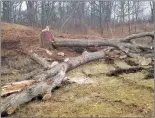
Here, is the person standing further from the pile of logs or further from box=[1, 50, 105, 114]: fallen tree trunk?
box=[1, 50, 105, 114]: fallen tree trunk

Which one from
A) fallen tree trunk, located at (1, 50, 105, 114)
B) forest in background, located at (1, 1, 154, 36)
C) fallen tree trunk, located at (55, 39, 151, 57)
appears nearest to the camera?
fallen tree trunk, located at (1, 50, 105, 114)

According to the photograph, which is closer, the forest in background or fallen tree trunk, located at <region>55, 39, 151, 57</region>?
fallen tree trunk, located at <region>55, 39, 151, 57</region>

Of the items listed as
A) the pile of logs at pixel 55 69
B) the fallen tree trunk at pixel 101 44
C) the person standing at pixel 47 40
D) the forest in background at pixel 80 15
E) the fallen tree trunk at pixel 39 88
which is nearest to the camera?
the fallen tree trunk at pixel 39 88

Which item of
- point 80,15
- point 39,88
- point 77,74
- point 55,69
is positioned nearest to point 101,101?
point 39,88

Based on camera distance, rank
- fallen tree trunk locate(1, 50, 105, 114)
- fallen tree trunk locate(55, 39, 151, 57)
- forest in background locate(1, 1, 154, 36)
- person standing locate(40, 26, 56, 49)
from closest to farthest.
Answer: fallen tree trunk locate(1, 50, 105, 114), person standing locate(40, 26, 56, 49), fallen tree trunk locate(55, 39, 151, 57), forest in background locate(1, 1, 154, 36)

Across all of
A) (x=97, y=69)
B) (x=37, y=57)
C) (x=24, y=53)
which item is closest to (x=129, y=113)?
(x=97, y=69)

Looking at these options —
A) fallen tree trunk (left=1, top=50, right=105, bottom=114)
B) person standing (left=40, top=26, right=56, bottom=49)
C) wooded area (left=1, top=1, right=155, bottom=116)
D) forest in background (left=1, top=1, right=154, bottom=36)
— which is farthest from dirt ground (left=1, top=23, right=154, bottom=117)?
forest in background (left=1, top=1, right=154, bottom=36)

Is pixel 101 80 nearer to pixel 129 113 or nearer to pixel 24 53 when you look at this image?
pixel 129 113

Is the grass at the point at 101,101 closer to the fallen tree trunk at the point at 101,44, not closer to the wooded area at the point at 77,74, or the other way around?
the wooded area at the point at 77,74

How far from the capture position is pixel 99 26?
→ 723 inches

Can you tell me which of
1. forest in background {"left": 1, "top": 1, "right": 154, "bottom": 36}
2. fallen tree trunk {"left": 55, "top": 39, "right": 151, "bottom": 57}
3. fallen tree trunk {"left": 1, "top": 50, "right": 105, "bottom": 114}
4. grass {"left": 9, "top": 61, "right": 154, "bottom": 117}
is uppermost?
forest in background {"left": 1, "top": 1, "right": 154, "bottom": 36}

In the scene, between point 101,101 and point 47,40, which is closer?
point 101,101

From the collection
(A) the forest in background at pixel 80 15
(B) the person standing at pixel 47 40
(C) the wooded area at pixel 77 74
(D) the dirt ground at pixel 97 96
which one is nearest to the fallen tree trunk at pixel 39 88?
(C) the wooded area at pixel 77 74

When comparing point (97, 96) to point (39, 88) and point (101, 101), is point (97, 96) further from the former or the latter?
point (39, 88)
